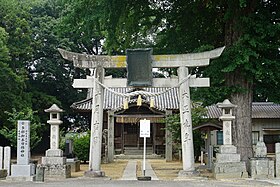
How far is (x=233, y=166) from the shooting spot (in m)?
16.4

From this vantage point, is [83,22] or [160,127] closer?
[83,22]

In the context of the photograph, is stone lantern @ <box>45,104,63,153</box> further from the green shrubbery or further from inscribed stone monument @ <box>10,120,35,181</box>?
the green shrubbery

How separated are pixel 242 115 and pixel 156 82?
4.04m

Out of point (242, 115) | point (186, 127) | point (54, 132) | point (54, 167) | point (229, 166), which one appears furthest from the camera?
point (242, 115)

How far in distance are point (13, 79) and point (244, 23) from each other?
773 inches

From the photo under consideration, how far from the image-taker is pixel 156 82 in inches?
683

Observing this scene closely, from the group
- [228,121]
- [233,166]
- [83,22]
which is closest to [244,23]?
[228,121]

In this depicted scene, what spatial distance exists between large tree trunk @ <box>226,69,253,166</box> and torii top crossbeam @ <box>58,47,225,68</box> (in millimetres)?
1898

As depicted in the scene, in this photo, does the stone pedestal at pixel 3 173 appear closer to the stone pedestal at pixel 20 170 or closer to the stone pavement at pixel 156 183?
the stone pedestal at pixel 20 170

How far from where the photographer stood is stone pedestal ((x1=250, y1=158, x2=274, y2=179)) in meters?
16.4

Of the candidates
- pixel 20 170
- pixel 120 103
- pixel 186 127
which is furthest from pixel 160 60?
pixel 120 103

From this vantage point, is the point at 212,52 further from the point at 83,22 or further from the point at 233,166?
the point at 83,22

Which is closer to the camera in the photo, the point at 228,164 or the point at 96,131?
the point at 228,164

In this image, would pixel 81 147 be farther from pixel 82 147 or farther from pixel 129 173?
pixel 129 173
